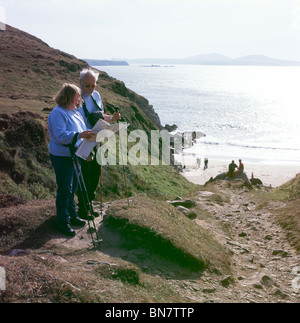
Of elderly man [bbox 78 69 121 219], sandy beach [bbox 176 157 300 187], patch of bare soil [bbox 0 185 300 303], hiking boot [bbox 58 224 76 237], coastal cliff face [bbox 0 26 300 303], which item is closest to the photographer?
patch of bare soil [bbox 0 185 300 303]

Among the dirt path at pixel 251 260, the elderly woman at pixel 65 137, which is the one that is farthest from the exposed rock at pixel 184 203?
the elderly woman at pixel 65 137

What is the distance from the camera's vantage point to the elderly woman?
6.62 metres

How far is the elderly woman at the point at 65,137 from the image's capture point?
6.62 metres

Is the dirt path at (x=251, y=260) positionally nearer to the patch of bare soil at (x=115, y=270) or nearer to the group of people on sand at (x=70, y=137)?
the patch of bare soil at (x=115, y=270)

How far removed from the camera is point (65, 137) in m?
6.58

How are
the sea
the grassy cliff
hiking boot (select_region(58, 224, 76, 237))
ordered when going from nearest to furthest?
hiking boot (select_region(58, 224, 76, 237)) → the grassy cliff → the sea

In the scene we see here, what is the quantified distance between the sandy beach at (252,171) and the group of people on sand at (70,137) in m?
31.3

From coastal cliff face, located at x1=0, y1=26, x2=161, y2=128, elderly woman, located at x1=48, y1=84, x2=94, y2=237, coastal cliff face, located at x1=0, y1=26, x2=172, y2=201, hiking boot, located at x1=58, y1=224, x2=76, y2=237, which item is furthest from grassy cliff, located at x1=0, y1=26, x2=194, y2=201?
hiking boot, located at x1=58, y1=224, x2=76, y2=237

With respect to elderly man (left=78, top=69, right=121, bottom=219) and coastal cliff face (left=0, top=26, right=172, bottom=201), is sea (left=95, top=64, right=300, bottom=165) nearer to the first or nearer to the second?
coastal cliff face (left=0, top=26, right=172, bottom=201)

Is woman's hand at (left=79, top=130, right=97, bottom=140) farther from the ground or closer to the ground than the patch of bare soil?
farther from the ground

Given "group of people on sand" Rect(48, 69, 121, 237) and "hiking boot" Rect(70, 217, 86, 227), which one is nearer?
"group of people on sand" Rect(48, 69, 121, 237)

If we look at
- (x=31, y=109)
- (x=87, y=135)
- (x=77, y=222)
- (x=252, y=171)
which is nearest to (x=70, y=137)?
(x=87, y=135)
